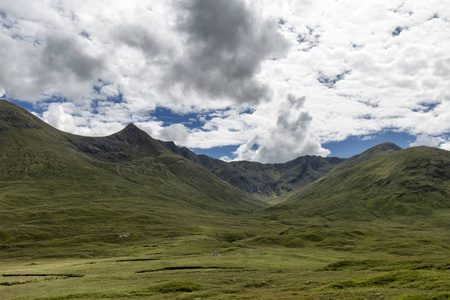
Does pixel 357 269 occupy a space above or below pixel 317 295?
→ below

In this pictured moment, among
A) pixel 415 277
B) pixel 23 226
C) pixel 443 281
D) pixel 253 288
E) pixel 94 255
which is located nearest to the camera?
pixel 443 281

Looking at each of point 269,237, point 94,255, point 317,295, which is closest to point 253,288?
point 317,295

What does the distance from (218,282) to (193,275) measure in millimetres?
12707

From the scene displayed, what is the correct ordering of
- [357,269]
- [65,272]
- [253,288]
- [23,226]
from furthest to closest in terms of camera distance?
[23,226], [65,272], [357,269], [253,288]

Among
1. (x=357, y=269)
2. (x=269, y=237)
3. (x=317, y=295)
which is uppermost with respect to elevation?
(x=317, y=295)

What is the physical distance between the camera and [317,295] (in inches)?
1452

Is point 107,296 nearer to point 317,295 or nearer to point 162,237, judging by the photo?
point 317,295

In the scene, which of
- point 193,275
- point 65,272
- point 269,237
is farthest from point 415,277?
point 269,237

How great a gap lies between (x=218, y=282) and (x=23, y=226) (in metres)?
168

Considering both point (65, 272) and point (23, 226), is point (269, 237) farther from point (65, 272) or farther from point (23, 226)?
point (23, 226)

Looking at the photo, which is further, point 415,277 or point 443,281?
point 415,277

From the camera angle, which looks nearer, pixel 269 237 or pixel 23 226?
pixel 23 226

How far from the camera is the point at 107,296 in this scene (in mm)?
43312

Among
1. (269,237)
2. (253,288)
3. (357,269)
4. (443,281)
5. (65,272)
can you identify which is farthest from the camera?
(269,237)
